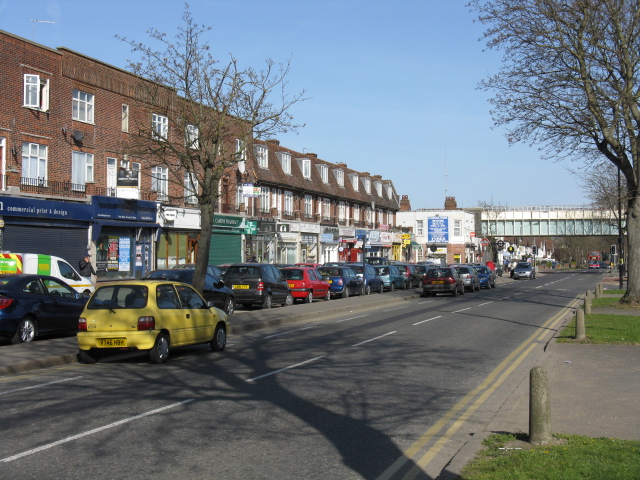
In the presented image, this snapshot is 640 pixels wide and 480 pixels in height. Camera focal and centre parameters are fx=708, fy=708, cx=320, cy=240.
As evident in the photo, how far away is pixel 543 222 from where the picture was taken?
296 ft

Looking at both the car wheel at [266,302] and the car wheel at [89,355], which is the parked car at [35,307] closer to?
the car wheel at [89,355]

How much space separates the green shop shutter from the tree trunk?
23774mm

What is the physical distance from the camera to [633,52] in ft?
80.3

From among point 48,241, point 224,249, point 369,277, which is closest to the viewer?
point 48,241

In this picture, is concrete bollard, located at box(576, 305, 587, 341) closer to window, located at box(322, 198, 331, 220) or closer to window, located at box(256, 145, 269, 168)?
window, located at box(256, 145, 269, 168)

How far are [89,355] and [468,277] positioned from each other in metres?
32.1

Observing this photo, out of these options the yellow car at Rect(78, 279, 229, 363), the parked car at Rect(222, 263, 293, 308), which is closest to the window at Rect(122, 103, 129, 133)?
the parked car at Rect(222, 263, 293, 308)

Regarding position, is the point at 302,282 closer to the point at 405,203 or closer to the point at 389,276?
the point at 389,276

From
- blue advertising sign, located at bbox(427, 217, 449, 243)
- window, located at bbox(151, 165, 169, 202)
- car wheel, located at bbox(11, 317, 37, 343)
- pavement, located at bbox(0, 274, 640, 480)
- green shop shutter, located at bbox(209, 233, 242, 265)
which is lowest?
pavement, located at bbox(0, 274, 640, 480)

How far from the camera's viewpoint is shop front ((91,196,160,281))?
109 feet

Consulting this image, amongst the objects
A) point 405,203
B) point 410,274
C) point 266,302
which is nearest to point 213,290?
point 266,302

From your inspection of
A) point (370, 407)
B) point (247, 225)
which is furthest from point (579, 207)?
point (370, 407)

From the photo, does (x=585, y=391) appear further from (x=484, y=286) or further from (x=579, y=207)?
(x=579, y=207)

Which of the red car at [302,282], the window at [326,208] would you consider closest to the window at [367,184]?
the window at [326,208]
